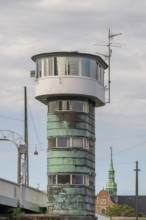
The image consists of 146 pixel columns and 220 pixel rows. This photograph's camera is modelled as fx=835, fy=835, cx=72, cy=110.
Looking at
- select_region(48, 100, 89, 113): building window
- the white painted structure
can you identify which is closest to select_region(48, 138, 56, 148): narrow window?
select_region(48, 100, 89, 113): building window

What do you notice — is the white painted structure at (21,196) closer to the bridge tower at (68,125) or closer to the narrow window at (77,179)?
the bridge tower at (68,125)

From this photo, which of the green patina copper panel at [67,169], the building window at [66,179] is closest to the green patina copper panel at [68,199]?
the building window at [66,179]

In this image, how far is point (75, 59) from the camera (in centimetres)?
6662

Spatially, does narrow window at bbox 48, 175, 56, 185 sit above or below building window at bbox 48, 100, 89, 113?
below

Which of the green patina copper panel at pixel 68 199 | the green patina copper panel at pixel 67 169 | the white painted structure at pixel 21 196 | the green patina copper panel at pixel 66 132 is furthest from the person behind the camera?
Result: the green patina copper panel at pixel 66 132

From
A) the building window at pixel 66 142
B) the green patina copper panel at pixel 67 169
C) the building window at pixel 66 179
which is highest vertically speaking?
the building window at pixel 66 142

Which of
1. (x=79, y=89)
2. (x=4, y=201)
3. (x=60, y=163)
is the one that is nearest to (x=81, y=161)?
(x=60, y=163)

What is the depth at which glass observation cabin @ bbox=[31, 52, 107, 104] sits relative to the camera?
216 ft

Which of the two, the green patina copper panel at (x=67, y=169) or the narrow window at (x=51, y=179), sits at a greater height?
the green patina copper panel at (x=67, y=169)

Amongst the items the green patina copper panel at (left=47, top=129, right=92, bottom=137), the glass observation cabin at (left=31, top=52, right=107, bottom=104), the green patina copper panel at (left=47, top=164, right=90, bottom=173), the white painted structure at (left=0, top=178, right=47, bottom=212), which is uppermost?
the glass observation cabin at (left=31, top=52, right=107, bottom=104)

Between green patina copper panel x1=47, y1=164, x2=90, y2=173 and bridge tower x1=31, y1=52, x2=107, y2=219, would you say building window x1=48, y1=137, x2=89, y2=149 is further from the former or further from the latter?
green patina copper panel x1=47, y1=164, x2=90, y2=173

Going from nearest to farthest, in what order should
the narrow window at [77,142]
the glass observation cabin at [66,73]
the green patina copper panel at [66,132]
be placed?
the green patina copper panel at [66,132] < the narrow window at [77,142] < the glass observation cabin at [66,73]

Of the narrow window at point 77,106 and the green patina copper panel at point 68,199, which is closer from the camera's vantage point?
the green patina copper panel at point 68,199

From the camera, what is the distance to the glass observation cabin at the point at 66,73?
6594cm
